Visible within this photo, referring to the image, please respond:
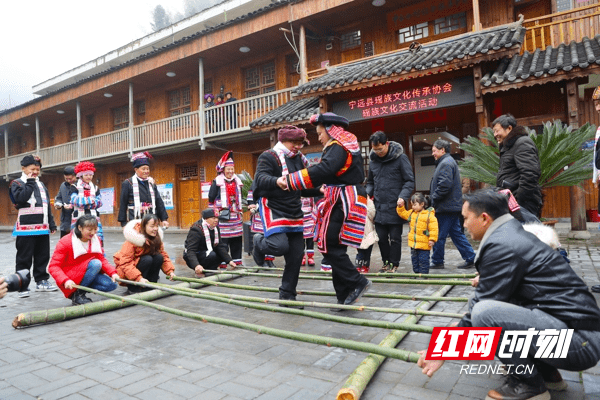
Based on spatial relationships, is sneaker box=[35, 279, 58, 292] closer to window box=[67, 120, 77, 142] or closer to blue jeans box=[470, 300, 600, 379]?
blue jeans box=[470, 300, 600, 379]

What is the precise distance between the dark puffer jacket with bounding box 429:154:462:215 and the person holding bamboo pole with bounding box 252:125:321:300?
2193 mm

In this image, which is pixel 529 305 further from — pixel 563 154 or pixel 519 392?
pixel 563 154

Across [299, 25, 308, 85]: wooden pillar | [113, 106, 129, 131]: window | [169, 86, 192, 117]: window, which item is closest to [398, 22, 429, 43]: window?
[299, 25, 308, 85]: wooden pillar

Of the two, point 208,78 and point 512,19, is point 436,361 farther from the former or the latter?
point 208,78

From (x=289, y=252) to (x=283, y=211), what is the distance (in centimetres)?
38

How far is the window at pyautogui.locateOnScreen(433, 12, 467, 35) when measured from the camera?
10.6m

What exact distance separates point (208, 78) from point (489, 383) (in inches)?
608

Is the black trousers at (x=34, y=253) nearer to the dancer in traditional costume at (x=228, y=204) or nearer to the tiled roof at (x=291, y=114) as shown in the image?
the dancer in traditional costume at (x=228, y=204)

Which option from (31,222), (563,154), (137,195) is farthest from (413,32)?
(31,222)

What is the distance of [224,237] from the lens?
19.4 feet

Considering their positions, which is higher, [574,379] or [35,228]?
[35,228]

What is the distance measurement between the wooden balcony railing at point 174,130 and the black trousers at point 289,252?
30.1ft

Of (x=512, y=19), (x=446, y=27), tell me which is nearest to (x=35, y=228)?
(x=446, y=27)

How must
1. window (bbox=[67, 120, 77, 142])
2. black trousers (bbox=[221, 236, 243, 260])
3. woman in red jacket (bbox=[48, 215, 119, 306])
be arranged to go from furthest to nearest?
window (bbox=[67, 120, 77, 142]) → black trousers (bbox=[221, 236, 243, 260]) → woman in red jacket (bbox=[48, 215, 119, 306])
